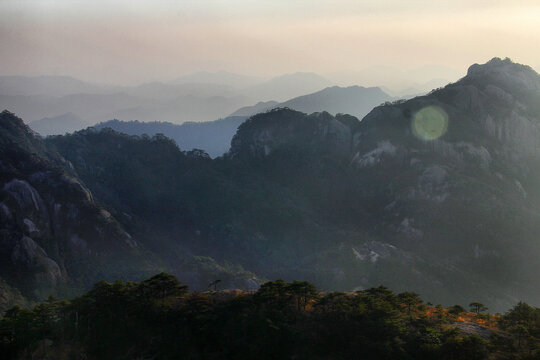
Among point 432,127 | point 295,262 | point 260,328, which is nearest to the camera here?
point 260,328

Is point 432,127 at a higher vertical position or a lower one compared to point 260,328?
higher

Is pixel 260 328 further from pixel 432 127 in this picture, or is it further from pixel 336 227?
pixel 432 127

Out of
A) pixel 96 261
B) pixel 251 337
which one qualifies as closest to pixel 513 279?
pixel 251 337

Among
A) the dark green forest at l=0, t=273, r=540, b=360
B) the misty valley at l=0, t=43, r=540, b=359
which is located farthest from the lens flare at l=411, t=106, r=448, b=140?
the dark green forest at l=0, t=273, r=540, b=360

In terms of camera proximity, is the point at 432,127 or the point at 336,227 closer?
the point at 336,227

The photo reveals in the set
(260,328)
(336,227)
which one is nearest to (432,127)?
(336,227)

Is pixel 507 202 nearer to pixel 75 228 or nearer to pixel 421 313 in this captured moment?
pixel 421 313

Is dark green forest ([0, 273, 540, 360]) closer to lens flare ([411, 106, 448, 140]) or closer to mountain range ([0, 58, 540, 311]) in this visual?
mountain range ([0, 58, 540, 311])

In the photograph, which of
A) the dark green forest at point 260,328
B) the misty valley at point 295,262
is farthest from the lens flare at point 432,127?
the dark green forest at point 260,328

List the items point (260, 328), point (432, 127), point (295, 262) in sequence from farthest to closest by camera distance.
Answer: point (432, 127)
point (295, 262)
point (260, 328)

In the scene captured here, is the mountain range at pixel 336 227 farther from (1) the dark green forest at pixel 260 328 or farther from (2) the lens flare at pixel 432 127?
(1) the dark green forest at pixel 260 328
